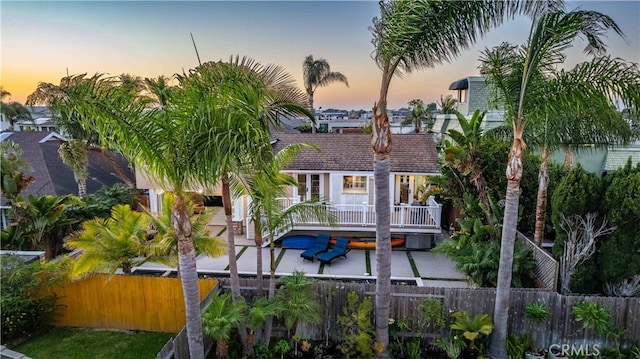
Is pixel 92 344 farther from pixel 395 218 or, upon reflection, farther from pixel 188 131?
pixel 395 218

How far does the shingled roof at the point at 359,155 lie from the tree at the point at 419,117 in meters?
18.5

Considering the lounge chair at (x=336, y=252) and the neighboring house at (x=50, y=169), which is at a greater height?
the neighboring house at (x=50, y=169)

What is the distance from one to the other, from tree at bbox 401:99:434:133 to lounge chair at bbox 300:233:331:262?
23614 millimetres

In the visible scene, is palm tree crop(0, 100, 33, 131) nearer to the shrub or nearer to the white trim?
the white trim

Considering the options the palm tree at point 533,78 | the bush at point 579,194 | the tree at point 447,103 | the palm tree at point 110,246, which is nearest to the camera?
the palm tree at point 533,78

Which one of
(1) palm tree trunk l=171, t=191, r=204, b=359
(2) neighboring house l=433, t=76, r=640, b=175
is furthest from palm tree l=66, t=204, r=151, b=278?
(2) neighboring house l=433, t=76, r=640, b=175

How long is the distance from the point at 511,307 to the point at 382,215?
13.2ft

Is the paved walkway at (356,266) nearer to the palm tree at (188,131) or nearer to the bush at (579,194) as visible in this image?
the bush at (579,194)

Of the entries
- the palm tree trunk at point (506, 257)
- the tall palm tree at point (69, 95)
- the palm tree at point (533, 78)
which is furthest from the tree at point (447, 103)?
the tall palm tree at point (69, 95)

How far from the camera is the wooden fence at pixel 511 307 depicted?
7.59 meters

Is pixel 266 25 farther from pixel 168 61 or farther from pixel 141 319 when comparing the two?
pixel 141 319

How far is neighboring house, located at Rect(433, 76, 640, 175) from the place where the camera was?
15.4 m

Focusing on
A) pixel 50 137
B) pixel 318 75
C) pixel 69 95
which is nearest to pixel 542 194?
pixel 69 95

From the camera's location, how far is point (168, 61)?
1041 centimetres
